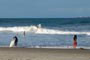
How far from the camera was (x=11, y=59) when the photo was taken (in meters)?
18.2

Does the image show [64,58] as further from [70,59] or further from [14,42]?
[14,42]

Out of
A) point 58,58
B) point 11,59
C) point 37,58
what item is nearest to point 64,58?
point 58,58

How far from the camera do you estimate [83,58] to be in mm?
18656

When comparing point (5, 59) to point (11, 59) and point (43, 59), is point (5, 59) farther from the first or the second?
point (43, 59)

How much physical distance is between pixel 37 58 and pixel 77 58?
A: 2.30 metres

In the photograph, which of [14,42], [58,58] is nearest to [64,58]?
[58,58]

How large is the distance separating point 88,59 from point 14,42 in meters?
9.90

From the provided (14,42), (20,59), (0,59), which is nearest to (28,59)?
(20,59)

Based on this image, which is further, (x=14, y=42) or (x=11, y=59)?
(x=14, y=42)

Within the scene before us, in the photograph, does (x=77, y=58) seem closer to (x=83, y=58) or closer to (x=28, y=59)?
(x=83, y=58)

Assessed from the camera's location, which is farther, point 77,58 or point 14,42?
point 14,42

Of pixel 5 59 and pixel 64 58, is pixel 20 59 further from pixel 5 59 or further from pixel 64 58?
pixel 64 58

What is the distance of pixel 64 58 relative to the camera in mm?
18781

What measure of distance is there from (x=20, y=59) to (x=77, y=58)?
3.27 m
